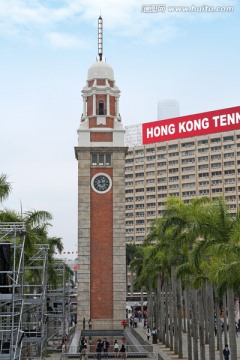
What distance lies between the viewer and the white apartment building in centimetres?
11725

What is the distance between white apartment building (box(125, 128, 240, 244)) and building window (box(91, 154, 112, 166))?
5853cm

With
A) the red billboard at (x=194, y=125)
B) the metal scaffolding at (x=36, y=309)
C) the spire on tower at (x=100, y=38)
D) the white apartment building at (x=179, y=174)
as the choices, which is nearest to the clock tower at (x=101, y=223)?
the metal scaffolding at (x=36, y=309)

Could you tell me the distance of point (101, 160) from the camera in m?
57.6

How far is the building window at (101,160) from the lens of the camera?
5741 centimetres

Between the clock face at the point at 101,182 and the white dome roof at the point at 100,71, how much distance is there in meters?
10.1

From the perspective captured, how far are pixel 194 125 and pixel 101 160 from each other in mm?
49171

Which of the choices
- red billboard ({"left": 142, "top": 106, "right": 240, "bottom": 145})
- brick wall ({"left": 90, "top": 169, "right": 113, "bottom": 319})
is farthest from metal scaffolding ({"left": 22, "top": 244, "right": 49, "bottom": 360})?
red billboard ({"left": 142, "top": 106, "right": 240, "bottom": 145})

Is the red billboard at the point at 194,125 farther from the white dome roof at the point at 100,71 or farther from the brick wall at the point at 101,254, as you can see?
the brick wall at the point at 101,254

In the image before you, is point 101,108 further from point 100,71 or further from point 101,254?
point 101,254

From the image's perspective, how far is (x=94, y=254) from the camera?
56.2m

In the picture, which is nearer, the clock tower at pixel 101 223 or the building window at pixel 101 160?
the clock tower at pixel 101 223

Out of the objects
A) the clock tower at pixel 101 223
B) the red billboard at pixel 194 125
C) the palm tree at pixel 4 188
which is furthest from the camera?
the red billboard at pixel 194 125

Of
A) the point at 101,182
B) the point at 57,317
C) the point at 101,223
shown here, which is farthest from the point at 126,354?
the point at 101,182

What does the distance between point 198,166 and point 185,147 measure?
14.5 ft
